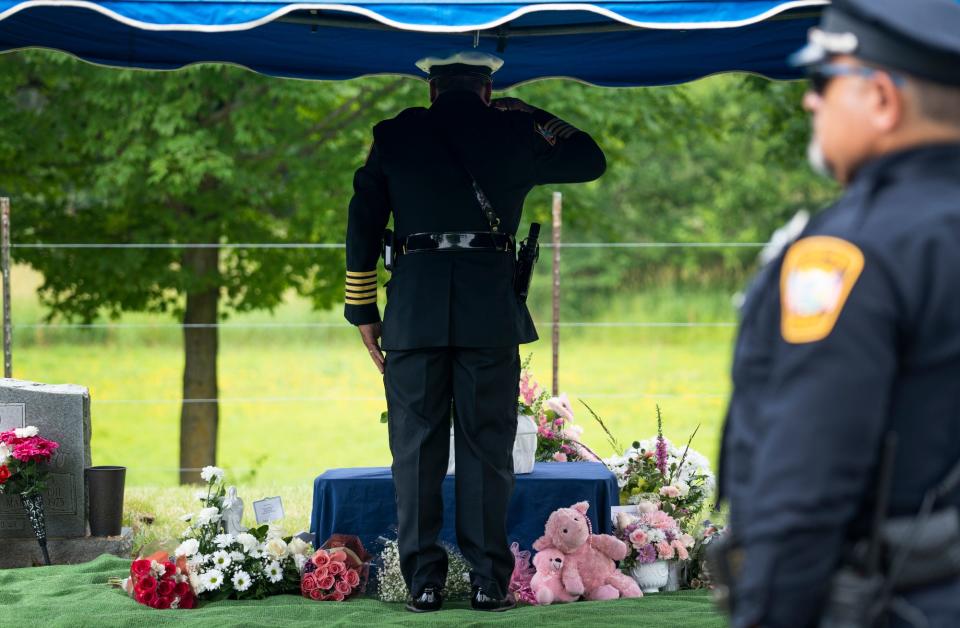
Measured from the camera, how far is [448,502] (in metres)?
4.72

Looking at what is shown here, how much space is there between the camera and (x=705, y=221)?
25.9m

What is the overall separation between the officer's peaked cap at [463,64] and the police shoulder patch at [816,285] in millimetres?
2772

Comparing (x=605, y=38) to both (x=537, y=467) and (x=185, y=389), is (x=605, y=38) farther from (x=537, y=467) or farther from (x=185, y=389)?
(x=185, y=389)

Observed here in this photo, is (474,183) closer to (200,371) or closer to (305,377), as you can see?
(200,371)

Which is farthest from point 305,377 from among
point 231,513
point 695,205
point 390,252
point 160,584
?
point 390,252

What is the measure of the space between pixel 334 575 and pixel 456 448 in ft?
2.25

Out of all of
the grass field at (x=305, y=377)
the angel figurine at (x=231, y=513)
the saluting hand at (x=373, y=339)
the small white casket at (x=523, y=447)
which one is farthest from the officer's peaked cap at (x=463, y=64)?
the grass field at (x=305, y=377)

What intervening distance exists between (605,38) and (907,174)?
3.64 meters

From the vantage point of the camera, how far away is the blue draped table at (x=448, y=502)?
184 inches

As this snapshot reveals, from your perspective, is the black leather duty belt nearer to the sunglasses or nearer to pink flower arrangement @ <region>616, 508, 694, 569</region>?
pink flower arrangement @ <region>616, 508, 694, 569</region>

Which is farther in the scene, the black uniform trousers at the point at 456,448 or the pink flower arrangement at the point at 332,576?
the pink flower arrangement at the point at 332,576

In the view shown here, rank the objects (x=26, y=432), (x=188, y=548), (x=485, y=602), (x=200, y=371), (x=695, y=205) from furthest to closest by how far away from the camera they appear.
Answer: (x=695, y=205), (x=200, y=371), (x=26, y=432), (x=188, y=548), (x=485, y=602)

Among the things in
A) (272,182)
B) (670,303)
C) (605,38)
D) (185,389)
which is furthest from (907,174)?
(670,303)

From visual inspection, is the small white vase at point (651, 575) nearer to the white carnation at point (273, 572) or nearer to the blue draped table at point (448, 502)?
the blue draped table at point (448, 502)
